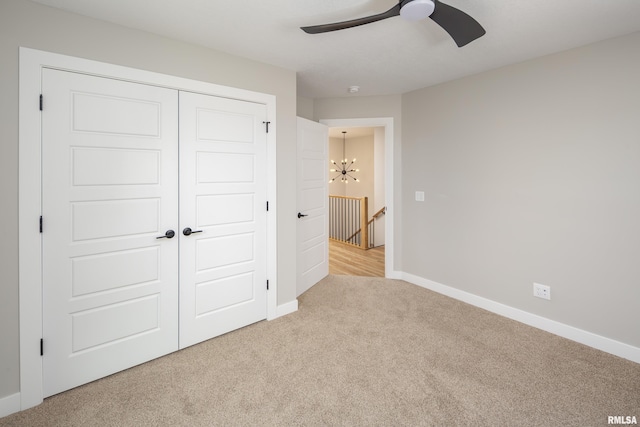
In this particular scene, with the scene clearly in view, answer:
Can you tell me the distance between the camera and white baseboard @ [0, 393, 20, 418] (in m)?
1.79

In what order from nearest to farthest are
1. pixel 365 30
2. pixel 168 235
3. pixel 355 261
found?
pixel 365 30, pixel 168 235, pixel 355 261

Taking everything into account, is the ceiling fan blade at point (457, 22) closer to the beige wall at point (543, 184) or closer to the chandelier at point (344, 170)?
the beige wall at point (543, 184)

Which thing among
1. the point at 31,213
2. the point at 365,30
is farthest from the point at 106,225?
the point at 365,30

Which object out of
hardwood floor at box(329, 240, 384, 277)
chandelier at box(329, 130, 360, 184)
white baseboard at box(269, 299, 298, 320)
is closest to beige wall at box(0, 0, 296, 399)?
white baseboard at box(269, 299, 298, 320)

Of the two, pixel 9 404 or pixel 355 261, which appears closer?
pixel 9 404

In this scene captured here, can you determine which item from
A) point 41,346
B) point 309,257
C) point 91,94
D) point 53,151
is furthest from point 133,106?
point 309,257

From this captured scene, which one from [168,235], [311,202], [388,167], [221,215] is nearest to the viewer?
[168,235]

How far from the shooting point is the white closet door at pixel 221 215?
2475 mm

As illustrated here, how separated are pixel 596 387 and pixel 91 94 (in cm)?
384

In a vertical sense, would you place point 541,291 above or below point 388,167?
below

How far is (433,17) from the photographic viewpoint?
169 centimetres

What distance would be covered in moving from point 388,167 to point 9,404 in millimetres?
4029

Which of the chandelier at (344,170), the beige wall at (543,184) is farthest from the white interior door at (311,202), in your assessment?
the chandelier at (344,170)

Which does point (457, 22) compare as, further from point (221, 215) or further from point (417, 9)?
point (221, 215)
